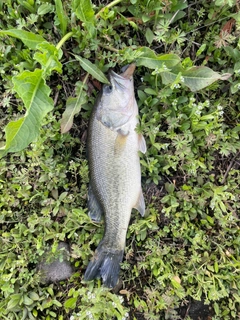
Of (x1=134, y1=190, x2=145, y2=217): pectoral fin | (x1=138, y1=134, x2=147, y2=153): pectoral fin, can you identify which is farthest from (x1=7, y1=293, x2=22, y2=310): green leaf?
(x1=138, y1=134, x2=147, y2=153): pectoral fin

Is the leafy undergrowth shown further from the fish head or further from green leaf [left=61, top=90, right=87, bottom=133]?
the fish head

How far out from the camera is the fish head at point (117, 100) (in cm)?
236

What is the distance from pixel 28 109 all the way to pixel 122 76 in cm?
74

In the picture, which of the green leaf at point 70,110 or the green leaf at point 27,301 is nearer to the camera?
the green leaf at point 70,110

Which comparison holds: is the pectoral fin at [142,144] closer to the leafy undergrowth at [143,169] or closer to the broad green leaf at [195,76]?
the leafy undergrowth at [143,169]

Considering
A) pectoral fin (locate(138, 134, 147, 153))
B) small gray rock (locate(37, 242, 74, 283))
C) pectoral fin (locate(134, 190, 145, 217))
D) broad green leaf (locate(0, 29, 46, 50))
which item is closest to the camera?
broad green leaf (locate(0, 29, 46, 50))

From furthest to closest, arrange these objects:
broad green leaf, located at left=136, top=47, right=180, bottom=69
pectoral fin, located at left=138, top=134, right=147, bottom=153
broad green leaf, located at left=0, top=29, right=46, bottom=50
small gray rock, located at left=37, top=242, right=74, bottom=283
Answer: small gray rock, located at left=37, top=242, right=74, bottom=283, pectoral fin, located at left=138, top=134, right=147, bottom=153, broad green leaf, located at left=136, top=47, right=180, bottom=69, broad green leaf, located at left=0, top=29, right=46, bottom=50

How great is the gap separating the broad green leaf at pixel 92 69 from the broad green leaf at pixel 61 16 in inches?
8.4

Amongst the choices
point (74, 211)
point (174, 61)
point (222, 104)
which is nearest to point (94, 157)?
point (74, 211)

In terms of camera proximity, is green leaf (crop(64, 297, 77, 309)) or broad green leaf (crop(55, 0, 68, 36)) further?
green leaf (crop(64, 297, 77, 309))

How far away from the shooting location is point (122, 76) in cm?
238

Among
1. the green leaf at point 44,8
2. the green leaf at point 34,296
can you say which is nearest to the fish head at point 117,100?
the green leaf at point 44,8

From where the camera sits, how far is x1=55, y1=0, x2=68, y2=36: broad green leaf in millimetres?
2256

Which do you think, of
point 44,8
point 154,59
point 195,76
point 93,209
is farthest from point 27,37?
point 93,209
